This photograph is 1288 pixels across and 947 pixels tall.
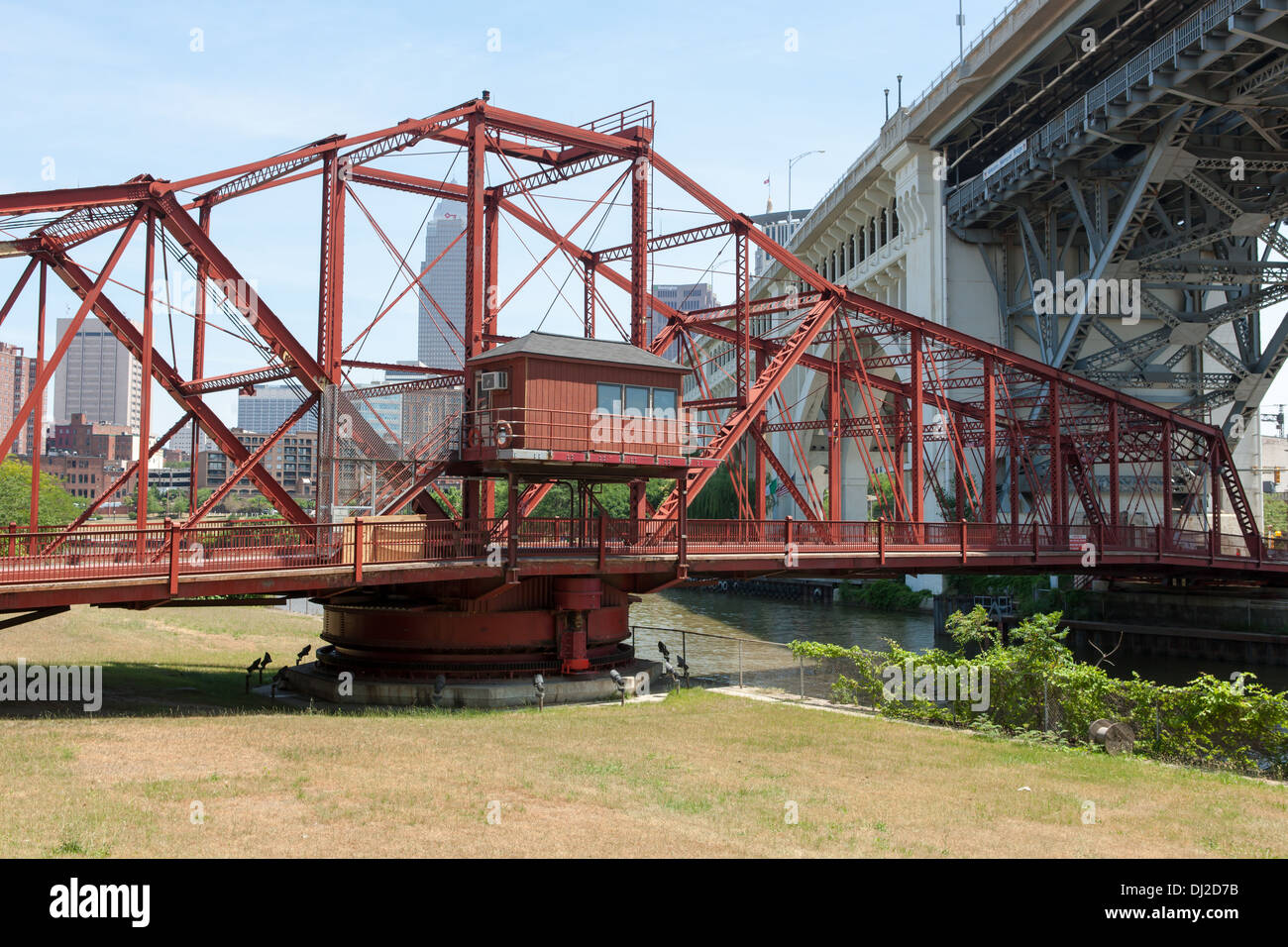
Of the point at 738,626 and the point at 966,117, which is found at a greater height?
the point at 966,117

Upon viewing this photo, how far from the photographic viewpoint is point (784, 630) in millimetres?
60656

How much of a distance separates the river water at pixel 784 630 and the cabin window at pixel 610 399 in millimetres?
13536

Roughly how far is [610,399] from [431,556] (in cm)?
648

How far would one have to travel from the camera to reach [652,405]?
28297 mm

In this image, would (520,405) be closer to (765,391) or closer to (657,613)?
(765,391)

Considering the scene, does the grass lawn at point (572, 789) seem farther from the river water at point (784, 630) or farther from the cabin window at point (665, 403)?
the river water at point (784, 630)

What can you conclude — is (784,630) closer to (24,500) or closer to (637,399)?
(637,399)

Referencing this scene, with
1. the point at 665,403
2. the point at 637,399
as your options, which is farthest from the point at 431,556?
the point at 665,403

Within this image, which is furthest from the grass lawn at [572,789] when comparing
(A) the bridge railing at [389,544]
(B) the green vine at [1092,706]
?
(A) the bridge railing at [389,544]

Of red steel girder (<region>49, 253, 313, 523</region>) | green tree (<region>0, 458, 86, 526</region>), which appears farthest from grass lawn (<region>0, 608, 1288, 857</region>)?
green tree (<region>0, 458, 86, 526</region>)

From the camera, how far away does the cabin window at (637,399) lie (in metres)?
27.8
